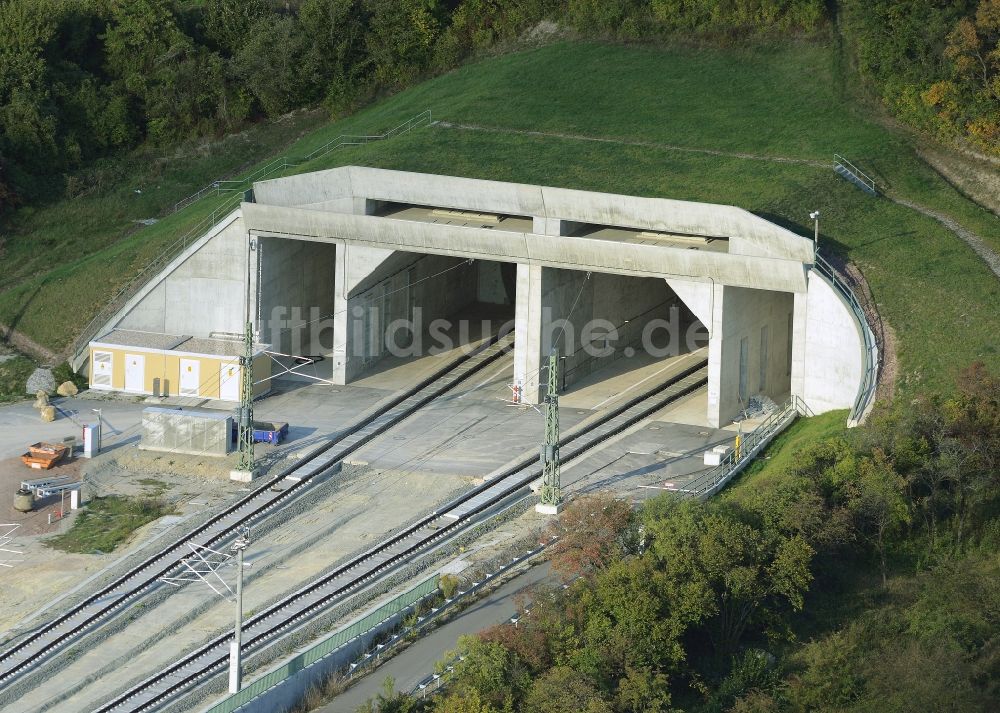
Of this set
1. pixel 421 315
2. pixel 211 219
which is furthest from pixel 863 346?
pixel 211 219

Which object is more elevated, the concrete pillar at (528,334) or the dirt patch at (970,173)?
the dirt patch at (970,173)

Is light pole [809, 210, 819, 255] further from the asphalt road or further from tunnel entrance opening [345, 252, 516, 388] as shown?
the asphalt road

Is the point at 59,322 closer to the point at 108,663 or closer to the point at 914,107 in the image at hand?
the point at 108,663

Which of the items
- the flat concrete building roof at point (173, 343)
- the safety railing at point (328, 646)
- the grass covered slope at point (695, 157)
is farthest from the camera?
the flat concrete building roof at point (173, 343)

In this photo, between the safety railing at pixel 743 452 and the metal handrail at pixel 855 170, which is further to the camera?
the metal handrail at pixel 855 170

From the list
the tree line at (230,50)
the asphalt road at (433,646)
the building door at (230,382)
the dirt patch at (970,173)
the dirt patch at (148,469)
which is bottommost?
the asphalt road at (433,646)

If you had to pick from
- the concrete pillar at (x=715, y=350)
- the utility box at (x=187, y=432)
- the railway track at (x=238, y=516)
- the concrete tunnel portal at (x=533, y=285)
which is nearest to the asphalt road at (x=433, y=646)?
the railway track at (x=238, y=516)

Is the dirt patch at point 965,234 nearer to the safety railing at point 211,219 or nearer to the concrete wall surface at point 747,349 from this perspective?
the concrete wall surface at point 747,349

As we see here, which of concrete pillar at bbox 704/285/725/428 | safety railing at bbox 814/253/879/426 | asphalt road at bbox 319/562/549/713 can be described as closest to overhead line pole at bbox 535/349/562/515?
asphalt road at bbox 319/562/549/713
